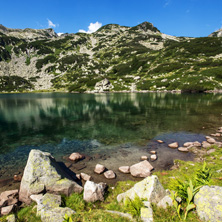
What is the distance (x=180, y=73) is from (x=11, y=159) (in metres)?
178

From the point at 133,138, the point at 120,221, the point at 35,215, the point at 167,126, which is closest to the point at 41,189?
the point at 35,215

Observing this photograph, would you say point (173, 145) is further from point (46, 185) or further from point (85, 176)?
point (46, 185)

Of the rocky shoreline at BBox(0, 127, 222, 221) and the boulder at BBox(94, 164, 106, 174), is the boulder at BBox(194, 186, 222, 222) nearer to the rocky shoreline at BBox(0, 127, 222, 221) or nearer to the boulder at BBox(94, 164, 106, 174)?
the rocky shoreline at BBox(0, 127, 222, 221)

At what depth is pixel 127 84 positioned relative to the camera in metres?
177

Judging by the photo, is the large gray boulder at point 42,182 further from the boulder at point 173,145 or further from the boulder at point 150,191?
the boulder at point 173,145

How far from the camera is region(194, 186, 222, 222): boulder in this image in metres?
6.39

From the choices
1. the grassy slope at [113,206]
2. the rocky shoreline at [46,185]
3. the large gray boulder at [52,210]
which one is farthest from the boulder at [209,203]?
the large gray boulder at [52,210]

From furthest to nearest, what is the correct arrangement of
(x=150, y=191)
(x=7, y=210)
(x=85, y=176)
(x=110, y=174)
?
(x=110, y=174) → (x=85, y=176) → (x=7, y=210) → (x=150, y=191)

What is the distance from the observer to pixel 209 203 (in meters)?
6.72

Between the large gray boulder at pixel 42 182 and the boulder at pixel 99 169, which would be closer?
the large gray boulder at pixel 42 182

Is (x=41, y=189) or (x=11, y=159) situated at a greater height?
(x=41, y=189)

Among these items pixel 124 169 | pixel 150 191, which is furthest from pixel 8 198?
pixel 150 191

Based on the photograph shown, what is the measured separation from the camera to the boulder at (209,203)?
639 centimetres

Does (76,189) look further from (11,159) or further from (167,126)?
(167,126)
